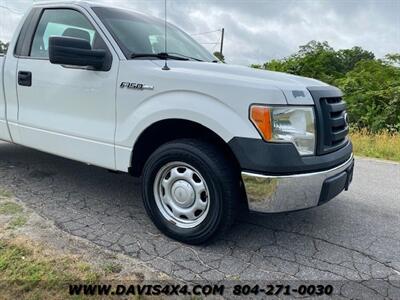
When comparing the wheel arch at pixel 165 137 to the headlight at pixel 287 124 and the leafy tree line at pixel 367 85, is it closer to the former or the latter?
the headlight at pixel 287 124

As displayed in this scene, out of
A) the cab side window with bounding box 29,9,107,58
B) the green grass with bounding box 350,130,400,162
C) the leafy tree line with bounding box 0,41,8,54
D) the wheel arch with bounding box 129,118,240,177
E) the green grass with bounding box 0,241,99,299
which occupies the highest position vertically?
the cab side window with bounding box 29,9,107,58

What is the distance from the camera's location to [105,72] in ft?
11.4

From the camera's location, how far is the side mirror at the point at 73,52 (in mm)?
3227

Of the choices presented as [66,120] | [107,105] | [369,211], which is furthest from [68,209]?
[369,211]

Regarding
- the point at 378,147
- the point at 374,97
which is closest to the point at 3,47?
the point at 378,147

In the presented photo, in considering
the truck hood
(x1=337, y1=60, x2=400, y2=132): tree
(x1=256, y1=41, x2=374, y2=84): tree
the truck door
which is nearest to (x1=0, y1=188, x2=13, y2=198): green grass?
the truck door

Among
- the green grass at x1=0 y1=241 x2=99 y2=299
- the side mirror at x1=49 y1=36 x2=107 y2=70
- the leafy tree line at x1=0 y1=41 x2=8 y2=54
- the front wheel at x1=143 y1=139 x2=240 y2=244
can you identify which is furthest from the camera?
the leafy tree line at x1=0 y1=41 x2=8 y2=54

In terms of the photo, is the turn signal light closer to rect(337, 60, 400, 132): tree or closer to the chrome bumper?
the chrome bumper

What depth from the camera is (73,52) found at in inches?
128

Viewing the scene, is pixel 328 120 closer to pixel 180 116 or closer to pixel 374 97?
pixel 180 116

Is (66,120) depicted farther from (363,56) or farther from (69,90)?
(363,56)

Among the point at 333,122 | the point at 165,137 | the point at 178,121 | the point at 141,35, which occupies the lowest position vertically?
the point at 165,137

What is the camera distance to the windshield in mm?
3592

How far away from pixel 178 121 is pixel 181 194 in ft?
1.89
